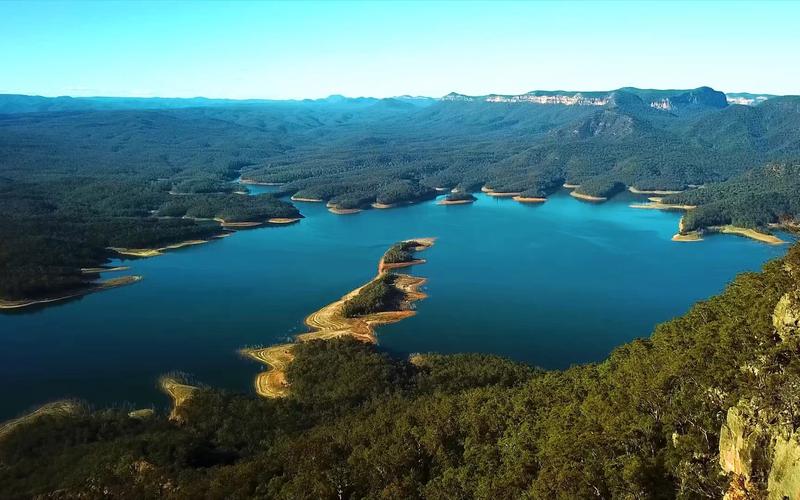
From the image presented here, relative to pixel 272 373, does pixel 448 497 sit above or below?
above

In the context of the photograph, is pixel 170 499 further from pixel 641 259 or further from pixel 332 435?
pixel 641 259

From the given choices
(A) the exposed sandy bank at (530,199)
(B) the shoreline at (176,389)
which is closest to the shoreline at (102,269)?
(B) the shoreline at (176,389)

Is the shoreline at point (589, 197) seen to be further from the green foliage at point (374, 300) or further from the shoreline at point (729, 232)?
the green foliage at point (374, 300)

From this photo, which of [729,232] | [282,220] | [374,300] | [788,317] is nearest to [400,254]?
[374,300]

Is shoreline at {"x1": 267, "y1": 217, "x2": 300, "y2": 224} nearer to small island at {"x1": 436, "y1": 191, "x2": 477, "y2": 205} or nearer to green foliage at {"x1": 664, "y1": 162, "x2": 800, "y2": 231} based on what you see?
small island at {"x1": 436, "y1": 191, "x2": 477, "y2": 205}

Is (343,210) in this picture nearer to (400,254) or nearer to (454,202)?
(454,202)

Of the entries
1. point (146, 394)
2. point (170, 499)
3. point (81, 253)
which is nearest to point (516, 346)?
point (146, 394)
